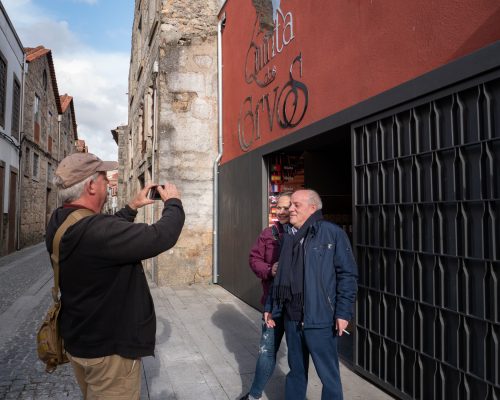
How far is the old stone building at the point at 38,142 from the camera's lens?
1906cm

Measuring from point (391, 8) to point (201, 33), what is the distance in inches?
283

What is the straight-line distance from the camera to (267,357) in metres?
3.46

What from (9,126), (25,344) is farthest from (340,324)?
(9,126)

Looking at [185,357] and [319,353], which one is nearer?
[319,353]

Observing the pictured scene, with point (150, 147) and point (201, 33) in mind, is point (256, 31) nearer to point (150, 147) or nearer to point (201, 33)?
point (201, 33)

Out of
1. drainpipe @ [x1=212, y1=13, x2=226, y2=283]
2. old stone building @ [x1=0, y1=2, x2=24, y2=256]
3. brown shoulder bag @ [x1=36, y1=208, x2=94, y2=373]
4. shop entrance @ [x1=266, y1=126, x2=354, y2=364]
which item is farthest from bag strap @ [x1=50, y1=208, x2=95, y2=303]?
old stone building @ [x1=0, y1=2, x2=24, y2=256]

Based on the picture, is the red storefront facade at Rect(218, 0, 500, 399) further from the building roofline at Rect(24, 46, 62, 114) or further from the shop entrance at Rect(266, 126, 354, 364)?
the building roofline at Rect(24, 46, 62, 114)

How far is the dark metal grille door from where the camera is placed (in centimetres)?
275

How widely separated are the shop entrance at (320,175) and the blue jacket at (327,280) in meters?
3.18

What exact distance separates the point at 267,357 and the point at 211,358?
156 centimetres

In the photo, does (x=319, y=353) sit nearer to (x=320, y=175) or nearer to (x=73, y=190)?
(x=73, y=190)

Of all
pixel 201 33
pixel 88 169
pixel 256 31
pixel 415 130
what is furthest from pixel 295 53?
pixel 201 33

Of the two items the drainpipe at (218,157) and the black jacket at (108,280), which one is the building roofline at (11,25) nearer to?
the drainpipe at (218,157)

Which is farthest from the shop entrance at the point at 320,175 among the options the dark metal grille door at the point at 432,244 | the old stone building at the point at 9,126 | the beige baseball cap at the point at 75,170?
the old stone building at the point at 9,126
